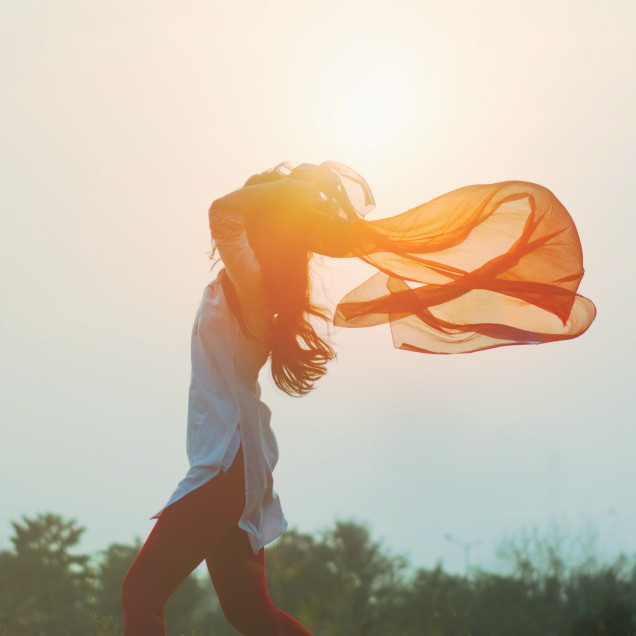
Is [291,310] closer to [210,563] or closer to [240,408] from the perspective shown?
[240,408]

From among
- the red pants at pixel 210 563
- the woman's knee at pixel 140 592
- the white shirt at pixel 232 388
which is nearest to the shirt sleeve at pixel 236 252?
the white shirt at pixel 232 388

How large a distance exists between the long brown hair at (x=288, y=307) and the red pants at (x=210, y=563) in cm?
46

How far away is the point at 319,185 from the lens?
341 centimetres

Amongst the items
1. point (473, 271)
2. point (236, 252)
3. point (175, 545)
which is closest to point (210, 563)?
point (175, 545)

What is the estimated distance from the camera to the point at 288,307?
316cm

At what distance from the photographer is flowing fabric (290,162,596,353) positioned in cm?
366

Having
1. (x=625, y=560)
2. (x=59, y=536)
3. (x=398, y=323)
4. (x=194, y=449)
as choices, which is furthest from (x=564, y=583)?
(x=194, y=449)

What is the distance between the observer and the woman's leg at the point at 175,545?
2.73m

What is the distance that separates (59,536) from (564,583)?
884 cm

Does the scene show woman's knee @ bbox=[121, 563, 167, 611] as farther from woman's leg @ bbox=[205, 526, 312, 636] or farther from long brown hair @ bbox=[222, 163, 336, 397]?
long brown hair @ bbox=[222, 163, 336, 397]

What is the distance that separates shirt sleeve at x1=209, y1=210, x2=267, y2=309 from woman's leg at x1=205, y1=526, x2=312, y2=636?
36.2 inches

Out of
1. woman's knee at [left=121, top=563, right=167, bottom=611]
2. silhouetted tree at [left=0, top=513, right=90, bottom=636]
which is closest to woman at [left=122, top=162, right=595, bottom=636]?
woman's knee at [left=121, top=563, right=167, bottom=611]

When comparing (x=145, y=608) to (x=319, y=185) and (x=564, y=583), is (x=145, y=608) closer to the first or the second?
(x=319, y=185)

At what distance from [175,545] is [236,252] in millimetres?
1074
